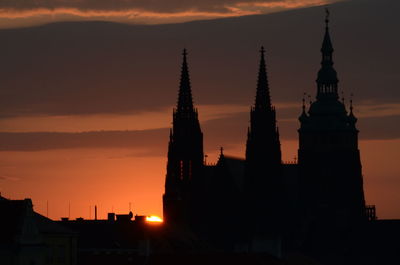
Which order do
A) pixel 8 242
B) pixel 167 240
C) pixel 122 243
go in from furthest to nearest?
1. pixel 167 240
2. pixel 122 243
3. pixel 8 242

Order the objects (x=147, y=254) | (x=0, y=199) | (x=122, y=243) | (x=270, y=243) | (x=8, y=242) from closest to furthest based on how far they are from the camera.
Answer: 1. (x=8, y=242)
2. (x=0, y=199)
3. (x=147, y=254)
4. (x=122, y=243)
5. (x=270, y=243)

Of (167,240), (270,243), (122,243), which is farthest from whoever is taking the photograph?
(270,243)

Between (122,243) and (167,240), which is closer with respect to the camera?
(122,243)

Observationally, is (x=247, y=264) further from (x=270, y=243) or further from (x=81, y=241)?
(x=270, y=243)

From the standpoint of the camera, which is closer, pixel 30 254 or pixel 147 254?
pixel 30 254

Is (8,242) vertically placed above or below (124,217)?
below

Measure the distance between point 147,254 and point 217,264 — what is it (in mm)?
4959

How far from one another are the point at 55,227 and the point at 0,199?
781 cm

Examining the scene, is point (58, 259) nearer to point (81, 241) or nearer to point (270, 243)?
point (81, 241)

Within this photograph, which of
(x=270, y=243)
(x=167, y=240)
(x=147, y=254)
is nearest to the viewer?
(x=147, y=254)

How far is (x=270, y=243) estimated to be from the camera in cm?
19975

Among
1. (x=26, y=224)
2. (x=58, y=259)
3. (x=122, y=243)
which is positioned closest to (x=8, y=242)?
(x=26, y=224)

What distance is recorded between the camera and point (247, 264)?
158875 millimetres

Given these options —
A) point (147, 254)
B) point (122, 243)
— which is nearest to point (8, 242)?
point (147, 254)
